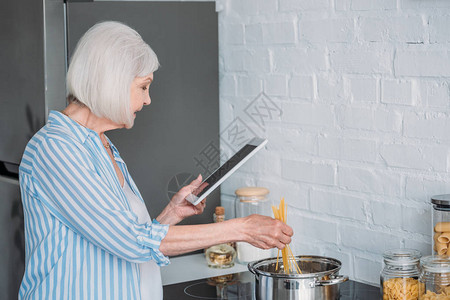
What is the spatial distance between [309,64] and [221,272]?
0.68m

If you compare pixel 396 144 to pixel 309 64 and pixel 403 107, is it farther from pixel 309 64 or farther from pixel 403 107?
pixel 309 64

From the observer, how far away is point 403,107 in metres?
1.74

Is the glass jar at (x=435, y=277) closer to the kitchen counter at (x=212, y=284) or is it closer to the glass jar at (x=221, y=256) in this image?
the kitchen counter at (x=212, y=284)

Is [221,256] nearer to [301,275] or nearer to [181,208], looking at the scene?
[181,208]

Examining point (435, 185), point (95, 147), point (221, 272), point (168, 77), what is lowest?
point (221, 272)

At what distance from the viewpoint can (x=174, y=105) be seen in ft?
7.43

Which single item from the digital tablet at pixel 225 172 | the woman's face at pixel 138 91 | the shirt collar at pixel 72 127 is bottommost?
the digital tablet at pixel 225 172

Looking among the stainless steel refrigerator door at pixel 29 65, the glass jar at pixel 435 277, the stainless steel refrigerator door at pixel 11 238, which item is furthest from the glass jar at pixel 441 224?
the stainless steel refrigerator door at pixel 11 238

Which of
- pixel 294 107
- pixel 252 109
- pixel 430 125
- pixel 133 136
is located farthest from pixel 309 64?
pixel 133 136

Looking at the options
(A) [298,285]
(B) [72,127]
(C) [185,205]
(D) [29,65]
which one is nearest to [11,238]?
(D) [29,65]

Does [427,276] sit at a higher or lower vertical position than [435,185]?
lower

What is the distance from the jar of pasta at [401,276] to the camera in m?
1.56

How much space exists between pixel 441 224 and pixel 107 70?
2.70ft

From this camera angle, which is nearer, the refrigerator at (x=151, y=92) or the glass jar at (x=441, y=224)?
the glass jar at (x=441, y=224)
